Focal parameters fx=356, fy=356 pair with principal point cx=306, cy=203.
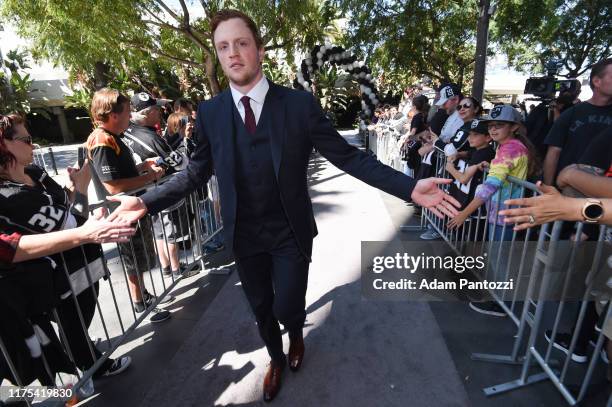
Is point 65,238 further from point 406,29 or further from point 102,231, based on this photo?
point 406,29

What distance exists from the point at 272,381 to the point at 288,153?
5.18 feet

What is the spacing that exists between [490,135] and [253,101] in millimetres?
2247

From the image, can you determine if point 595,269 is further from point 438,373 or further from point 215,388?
point 215,388

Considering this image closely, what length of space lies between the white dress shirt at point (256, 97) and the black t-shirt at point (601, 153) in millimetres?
2186

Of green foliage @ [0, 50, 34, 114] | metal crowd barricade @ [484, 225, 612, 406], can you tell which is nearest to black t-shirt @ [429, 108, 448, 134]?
metal crowd barricade @ [484, 225, 612, 406]

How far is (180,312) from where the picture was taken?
3.51m

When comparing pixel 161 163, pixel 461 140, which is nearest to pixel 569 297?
pixel 461 140

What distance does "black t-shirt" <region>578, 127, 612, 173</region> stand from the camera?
2348 mm

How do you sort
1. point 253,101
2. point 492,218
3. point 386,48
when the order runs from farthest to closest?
point 386,48
point 492,218
point 253,101

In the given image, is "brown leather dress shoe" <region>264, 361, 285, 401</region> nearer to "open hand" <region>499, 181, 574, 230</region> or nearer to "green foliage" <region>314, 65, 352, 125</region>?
"open hand" <region>499, 181, 574, 230</region>

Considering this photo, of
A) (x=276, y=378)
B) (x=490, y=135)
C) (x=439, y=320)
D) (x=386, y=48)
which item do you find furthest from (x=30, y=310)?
(x=386, y=48)

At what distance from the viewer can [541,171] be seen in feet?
10.6

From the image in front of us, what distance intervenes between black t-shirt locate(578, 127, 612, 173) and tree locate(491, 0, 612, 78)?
33.8ft

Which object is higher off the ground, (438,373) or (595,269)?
(595,269)
